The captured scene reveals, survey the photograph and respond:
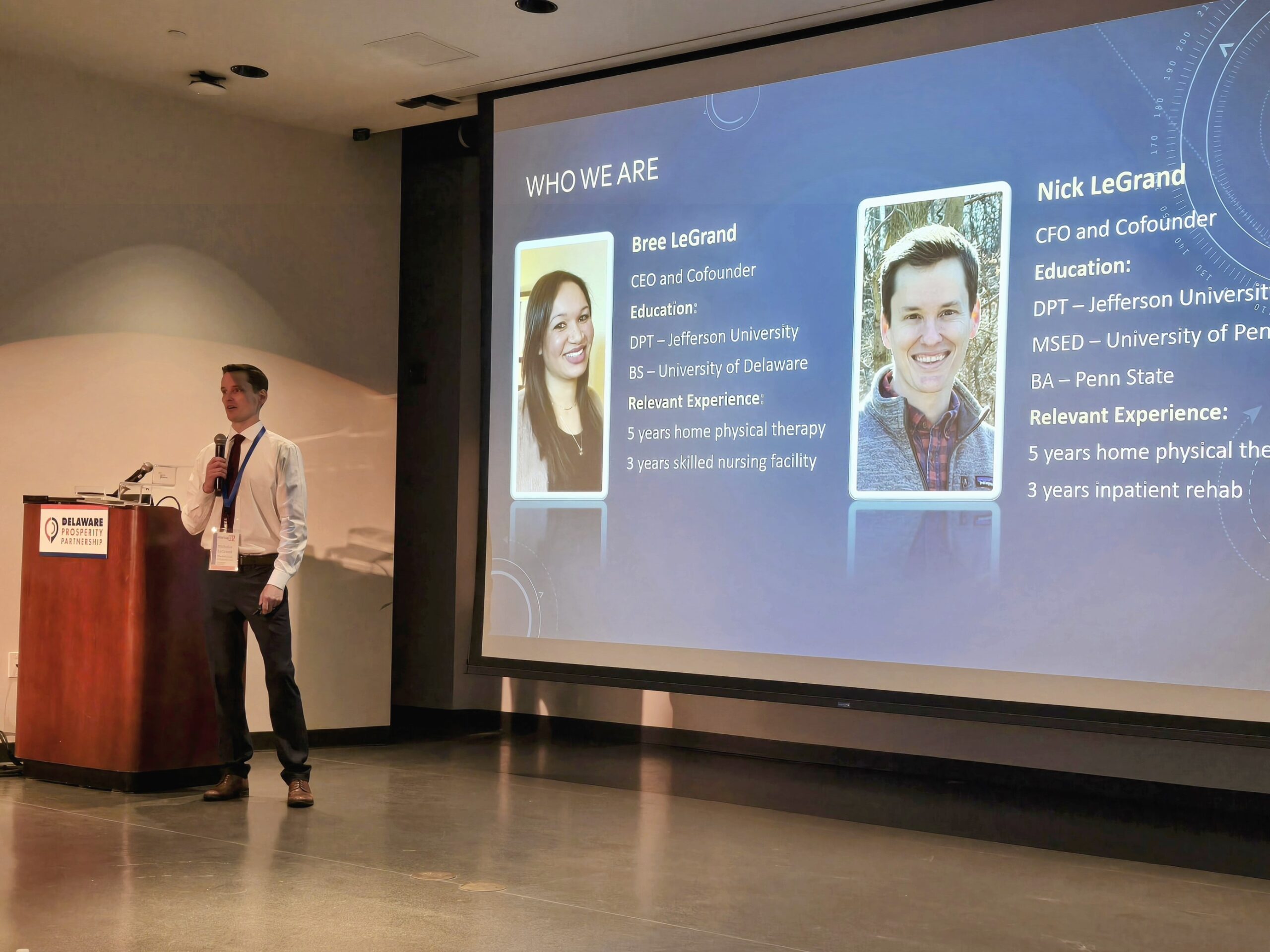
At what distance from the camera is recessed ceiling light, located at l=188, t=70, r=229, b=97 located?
5.57m

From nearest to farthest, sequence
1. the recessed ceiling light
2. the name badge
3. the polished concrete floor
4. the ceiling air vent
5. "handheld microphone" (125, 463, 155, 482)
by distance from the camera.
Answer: the polished concrete floor < the name badge < "handheld microphone" (125, 463, 155, 482) < the recessed ceiling light < the ceiling air vent

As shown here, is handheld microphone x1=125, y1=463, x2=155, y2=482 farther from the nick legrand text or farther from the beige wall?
the nick legrand text

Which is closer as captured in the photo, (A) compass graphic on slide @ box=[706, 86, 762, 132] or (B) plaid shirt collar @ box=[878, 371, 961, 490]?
(B) plaid shirt collar @ box=[878, 371, 961, 490]

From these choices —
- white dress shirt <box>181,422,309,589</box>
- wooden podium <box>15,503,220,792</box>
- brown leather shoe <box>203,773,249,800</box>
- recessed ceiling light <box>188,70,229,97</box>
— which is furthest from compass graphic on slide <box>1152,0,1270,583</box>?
recessed ceiling light <box>188,70,229,97</box>

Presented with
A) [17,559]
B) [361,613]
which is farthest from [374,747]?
[17,559]

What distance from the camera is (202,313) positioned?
584 cm

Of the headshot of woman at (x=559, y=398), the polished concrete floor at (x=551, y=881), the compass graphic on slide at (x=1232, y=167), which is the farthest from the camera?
the headshot of woman at (x=559, y=398)

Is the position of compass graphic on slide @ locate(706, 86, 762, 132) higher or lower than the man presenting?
higher

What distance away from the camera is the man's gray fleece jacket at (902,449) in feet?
14.2

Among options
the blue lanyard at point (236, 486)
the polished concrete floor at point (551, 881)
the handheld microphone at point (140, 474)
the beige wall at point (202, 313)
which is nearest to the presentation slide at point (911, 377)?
the polished concrete floor at point (551, 881)

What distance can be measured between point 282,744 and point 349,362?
248 cm

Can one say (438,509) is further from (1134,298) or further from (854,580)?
(1134,298)

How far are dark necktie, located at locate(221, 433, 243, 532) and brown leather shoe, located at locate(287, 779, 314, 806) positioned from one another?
3.18 ft

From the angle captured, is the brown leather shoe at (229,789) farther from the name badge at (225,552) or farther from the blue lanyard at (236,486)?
the blue lanyard at (236,486)
